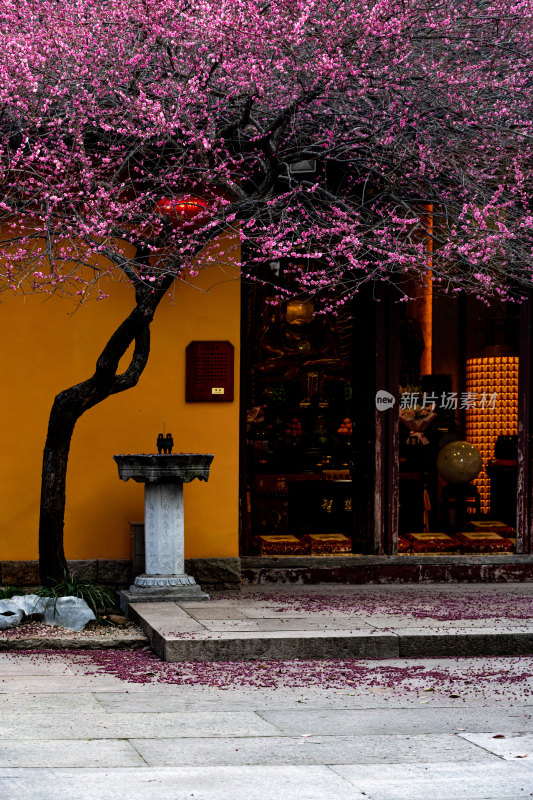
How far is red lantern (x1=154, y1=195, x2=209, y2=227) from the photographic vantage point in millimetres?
10625

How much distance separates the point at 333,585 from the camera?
1162cm

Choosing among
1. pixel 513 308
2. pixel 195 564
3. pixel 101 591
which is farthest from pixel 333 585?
pixel 513 308

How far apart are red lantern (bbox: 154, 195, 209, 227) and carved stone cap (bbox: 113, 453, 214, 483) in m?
2.36

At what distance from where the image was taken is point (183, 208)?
10844 mm

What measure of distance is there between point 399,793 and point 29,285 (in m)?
6.94

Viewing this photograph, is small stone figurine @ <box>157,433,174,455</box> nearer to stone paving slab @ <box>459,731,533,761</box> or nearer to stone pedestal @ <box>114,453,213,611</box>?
stone pedestal @ <box>114,453,213,611</box>

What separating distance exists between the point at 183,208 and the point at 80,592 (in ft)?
13.0

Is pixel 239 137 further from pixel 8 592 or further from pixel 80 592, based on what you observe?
pixel 8 592

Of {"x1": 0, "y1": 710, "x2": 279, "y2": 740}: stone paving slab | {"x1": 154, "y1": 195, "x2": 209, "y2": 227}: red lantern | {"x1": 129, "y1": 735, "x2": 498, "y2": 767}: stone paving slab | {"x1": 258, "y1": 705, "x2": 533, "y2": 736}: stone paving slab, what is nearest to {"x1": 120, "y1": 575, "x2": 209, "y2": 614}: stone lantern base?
{"x1": 0, "y1": 710, "x2": 279, "y2": 740}: stone paving slab

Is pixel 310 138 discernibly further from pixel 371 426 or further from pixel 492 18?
pixel 371 426

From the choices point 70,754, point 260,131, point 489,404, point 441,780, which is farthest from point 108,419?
point 441,780

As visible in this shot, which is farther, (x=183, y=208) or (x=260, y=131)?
(x=183, y=208)

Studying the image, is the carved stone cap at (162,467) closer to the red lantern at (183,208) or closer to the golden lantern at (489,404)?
the red lantern at (183,208)

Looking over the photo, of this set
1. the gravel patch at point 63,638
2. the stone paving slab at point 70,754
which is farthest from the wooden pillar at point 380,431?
the stone paving slab at point 70,754
